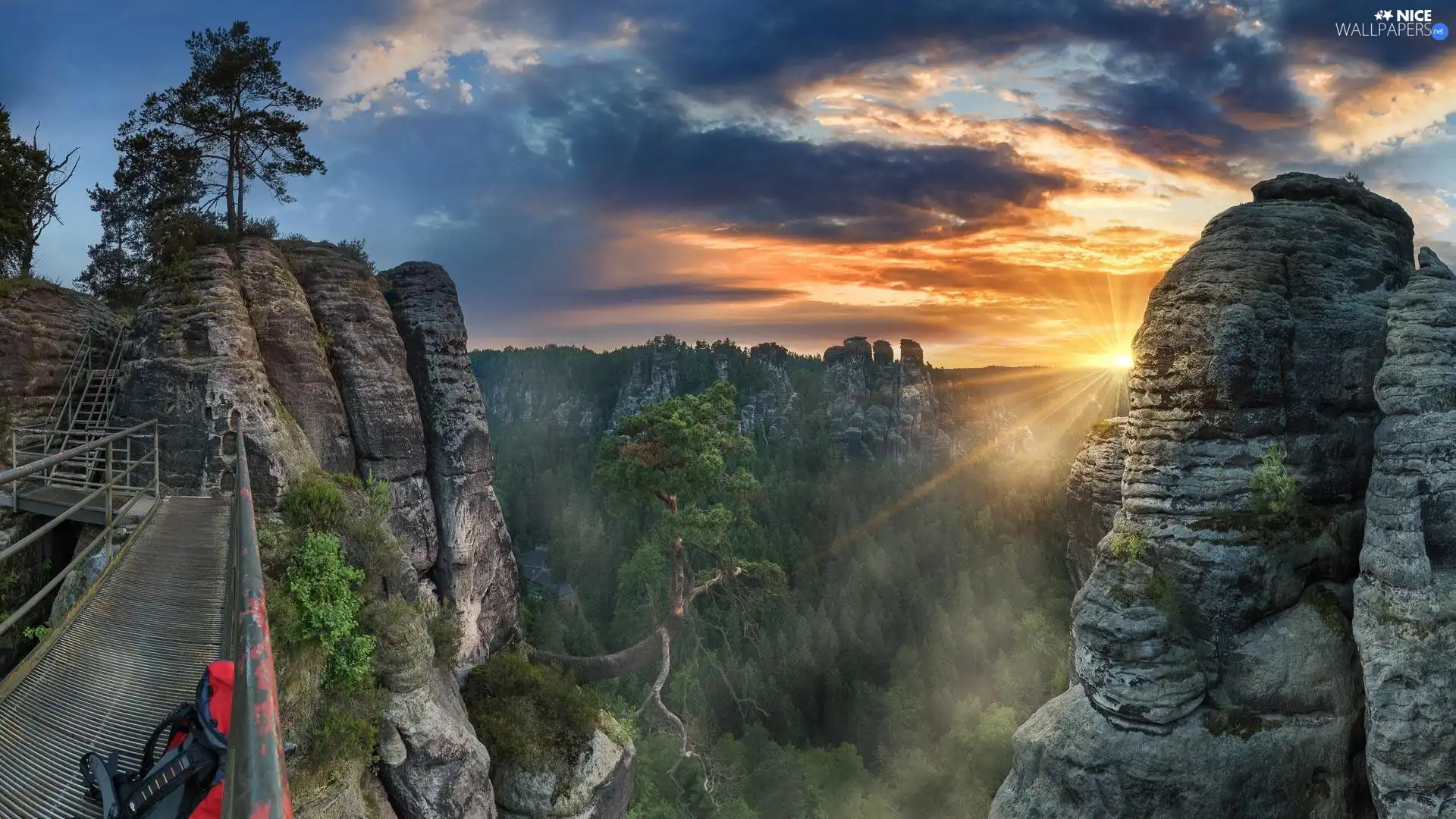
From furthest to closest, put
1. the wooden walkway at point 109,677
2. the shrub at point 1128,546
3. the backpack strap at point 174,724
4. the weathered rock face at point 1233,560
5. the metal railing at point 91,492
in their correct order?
the shrub at point 1128,546
the weathered rock face at point 1233,560
the metal railing at point 91,492
the wooden walkway at point 109,677
the backpack strap at point 174,724

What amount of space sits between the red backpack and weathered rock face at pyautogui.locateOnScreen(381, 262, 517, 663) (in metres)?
17.1

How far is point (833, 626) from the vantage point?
167ft

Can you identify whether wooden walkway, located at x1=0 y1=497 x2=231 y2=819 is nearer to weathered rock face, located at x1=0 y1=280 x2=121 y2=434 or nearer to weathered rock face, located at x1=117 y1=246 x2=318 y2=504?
weathered rock face, located at x1=117 y1=246 x2=318 y2=504

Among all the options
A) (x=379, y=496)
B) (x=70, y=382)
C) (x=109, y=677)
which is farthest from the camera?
(x=379, y=496)

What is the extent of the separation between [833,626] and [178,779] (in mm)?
50968

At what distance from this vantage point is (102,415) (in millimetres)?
14836

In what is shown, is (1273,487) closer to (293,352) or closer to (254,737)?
(254,737)

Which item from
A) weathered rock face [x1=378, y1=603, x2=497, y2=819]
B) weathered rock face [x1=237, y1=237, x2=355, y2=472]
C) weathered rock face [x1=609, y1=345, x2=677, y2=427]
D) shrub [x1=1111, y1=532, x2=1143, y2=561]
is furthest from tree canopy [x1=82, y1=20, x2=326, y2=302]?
weathered rock face [x1=609, y1=345, x2=677, y2=427]

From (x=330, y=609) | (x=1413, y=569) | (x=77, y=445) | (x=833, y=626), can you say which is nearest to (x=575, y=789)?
(x=330, y=609)

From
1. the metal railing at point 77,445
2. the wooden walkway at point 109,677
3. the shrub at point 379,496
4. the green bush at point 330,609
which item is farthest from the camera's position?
the shrub at point 379,496

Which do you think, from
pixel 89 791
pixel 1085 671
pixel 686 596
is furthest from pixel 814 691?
pixel 89 791

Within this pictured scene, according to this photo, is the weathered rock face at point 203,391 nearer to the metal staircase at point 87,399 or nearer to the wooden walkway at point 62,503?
the metal staircase at point 87,399

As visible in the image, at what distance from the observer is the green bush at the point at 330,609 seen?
415 inches

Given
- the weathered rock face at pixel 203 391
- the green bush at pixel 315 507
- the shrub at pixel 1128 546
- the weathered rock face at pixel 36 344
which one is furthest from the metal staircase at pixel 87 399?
the shrub at pixel 1128 546
